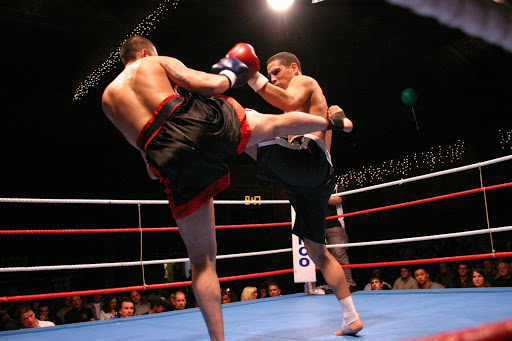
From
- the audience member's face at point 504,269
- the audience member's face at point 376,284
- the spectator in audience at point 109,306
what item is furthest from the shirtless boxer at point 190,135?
the spectator in audience at point 109,306

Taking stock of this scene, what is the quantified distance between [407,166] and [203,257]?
320 inches

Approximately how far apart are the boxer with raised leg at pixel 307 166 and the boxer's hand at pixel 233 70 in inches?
5.4

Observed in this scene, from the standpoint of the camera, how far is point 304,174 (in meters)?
1.77

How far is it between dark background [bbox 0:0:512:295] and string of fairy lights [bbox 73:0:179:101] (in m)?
0.05

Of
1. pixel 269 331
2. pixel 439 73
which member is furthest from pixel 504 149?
pixel 269 331

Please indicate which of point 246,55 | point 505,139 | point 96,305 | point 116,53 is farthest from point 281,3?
point 505,139

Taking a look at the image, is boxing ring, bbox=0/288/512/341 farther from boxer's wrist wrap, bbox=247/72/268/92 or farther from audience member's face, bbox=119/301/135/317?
audience member's face, bbox=119/301/135/317

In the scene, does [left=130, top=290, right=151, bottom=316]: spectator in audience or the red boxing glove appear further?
[left=130, top=290, right=151, bottom=316]: spectator in audience

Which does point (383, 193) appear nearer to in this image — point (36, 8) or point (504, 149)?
point (504, 149)

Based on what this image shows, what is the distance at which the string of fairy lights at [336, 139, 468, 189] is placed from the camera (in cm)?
814

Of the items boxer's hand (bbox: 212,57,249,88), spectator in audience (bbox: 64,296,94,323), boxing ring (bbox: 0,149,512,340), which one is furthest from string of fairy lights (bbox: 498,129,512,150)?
boxer's hand (bbox: 212,57,249,88)

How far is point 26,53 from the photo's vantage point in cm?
517

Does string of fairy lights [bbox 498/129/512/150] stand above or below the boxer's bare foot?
above

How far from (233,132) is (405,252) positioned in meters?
6.96
